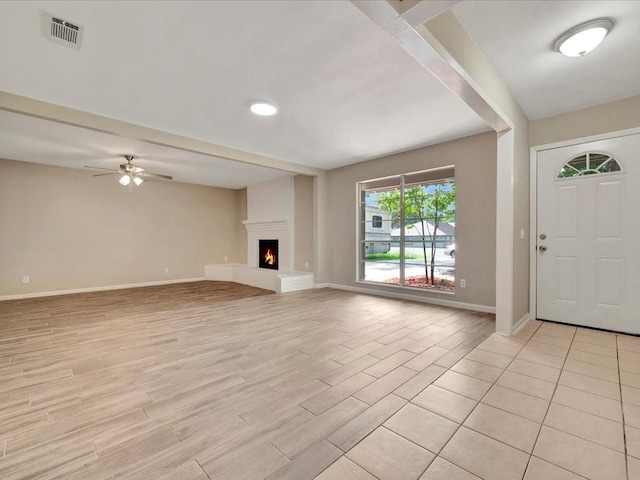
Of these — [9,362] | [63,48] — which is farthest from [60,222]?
[63,48]

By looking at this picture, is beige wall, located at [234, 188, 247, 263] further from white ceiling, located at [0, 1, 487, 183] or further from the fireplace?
white ceiling, located at [0, 1, 487, 183]

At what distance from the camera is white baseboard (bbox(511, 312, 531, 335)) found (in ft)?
10.2

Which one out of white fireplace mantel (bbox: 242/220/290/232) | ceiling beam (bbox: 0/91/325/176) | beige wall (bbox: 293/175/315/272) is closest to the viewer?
ceiling beam (bbox: 0/91/325/176)

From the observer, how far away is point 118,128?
3.43 meters

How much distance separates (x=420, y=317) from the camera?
3.74 meters

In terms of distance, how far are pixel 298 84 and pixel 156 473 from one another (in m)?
2.95

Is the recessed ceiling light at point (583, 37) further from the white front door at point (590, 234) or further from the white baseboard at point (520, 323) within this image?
the white baseboard at point (520, 323)

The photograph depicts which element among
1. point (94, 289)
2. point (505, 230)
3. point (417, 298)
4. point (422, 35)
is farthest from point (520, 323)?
point (94, 289)

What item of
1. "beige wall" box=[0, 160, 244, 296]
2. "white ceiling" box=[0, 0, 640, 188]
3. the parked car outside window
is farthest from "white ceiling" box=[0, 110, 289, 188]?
the parked car outside window

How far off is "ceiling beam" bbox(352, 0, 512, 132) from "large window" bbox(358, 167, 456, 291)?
2377mm

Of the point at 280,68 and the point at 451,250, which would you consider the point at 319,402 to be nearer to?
the point at 280,68

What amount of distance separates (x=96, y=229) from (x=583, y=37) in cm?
797

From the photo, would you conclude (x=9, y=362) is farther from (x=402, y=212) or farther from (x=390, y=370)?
(x=402, y=212)

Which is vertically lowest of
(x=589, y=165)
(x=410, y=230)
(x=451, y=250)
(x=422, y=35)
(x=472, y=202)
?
(x=451, y=250)
